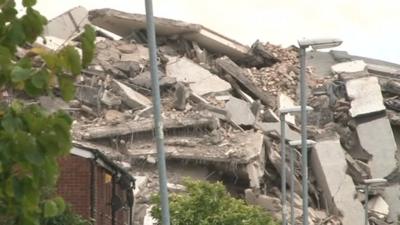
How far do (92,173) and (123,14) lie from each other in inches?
1196

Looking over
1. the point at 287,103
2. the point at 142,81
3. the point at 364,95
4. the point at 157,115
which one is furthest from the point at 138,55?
the point at 157,115

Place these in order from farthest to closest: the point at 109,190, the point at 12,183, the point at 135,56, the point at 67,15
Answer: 1. the point at 67,15
2. the point at 135,56
3. the point at 109,190
4. the point at 12,183

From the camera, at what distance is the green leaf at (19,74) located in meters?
6.66

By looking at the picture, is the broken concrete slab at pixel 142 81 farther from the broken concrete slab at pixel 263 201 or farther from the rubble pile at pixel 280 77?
the broken concrete slab at pixel 263 201

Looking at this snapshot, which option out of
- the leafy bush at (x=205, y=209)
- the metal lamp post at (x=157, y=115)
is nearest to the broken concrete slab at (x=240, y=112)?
the leafy bush at (x=205, y=209)

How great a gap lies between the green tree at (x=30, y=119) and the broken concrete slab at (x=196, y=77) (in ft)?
143

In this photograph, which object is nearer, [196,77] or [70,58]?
[70,58]

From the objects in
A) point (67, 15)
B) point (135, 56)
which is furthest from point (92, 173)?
point (67, 15)

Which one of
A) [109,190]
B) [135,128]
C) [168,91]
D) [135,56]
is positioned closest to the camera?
[109,190]

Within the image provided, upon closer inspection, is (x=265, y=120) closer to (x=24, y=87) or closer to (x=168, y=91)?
(x=168, y=91)

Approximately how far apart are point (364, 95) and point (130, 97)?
13.4 m

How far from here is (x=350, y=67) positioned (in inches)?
2303

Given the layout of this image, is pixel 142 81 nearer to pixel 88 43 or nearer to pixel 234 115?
pixel 234 115

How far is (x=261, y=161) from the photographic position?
149ft
